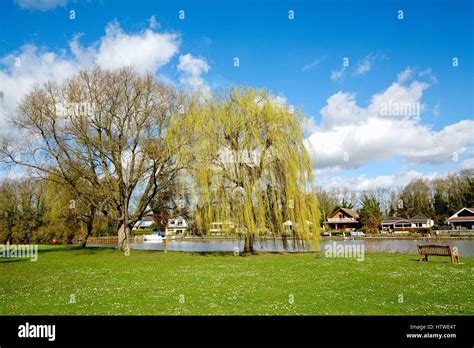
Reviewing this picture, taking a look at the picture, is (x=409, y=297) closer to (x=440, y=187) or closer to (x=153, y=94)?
(x=153, y=94)

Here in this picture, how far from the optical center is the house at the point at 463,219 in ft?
230

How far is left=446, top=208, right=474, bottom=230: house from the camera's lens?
70000 mm

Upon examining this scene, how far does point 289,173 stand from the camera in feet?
74.8

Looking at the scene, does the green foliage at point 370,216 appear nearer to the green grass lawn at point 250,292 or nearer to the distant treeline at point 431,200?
the distant treeline at point 431,200

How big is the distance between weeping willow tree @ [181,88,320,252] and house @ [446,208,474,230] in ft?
202

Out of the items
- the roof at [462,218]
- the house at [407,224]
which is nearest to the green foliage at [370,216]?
the house at [407,224]

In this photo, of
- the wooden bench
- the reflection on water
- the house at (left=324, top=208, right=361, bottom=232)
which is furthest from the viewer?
the house at (left=324, top=208, right=361, bottom=232)

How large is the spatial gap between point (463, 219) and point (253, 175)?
65.9 metres

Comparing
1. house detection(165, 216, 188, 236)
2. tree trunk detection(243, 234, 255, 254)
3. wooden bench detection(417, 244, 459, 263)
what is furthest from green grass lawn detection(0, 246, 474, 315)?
house detection(165, 216, 188, 236)

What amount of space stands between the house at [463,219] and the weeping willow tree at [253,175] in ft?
202

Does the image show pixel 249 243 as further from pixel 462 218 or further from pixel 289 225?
pixel 462 218

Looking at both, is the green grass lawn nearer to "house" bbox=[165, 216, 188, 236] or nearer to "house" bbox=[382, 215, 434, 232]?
"house" bbox=[165, 216, 188, 236]

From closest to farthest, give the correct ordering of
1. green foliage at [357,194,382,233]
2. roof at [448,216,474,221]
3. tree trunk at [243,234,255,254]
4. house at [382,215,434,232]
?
1. tree trunk at [243,234,255,254]
2. green foliage at [357,194,382,233]
3. roof at [448,216,474,221]
4. house at [382,215,434,232]
